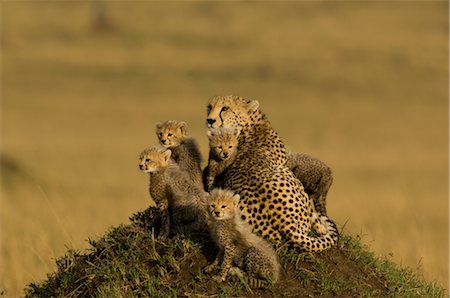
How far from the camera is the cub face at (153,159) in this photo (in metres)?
6.57

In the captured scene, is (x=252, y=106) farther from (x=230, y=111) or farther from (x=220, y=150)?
(x=220, y=150)

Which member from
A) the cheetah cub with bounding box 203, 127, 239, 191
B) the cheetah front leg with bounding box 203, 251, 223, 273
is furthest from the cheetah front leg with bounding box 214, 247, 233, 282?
the cheetah cub with bounding box 203, 127, 239, 191

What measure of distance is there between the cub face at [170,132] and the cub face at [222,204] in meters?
1.26

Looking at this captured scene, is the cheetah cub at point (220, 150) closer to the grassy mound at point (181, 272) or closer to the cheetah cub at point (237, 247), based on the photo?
the grassy mound at point (181, 272)

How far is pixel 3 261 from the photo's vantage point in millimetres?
11727

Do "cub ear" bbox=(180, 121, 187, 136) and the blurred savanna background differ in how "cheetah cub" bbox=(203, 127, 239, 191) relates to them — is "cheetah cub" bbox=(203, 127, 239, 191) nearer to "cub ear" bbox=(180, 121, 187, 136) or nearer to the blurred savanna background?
"cub ear" bbox=(180, 121, 187, 136)

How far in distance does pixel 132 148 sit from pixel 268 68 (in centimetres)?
1952

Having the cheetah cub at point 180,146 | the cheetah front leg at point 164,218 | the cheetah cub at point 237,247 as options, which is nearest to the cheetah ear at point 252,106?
the cheetah cub at point 180,146

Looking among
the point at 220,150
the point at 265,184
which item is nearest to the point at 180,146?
the point at 220,150

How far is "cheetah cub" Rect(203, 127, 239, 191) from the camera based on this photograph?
6664 mm

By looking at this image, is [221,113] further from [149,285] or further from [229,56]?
[229,56]

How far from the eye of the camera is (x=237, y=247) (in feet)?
19.6

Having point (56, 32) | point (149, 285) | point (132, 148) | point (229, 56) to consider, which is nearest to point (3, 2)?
point (56, 32)

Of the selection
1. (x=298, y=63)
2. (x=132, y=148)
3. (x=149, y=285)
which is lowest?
(x=149, y=285)
